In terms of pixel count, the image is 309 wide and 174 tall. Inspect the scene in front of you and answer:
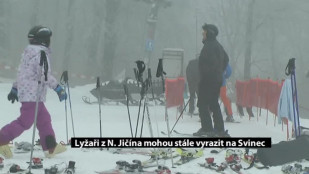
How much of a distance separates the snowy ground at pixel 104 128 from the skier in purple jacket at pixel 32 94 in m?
0.29

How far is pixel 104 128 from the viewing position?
33.5 ft

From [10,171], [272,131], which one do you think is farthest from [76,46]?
[10,171]

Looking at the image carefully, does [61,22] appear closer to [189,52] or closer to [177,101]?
[189,52]

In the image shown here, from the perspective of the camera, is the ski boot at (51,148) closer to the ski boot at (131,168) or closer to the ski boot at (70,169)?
the ski boot at (70,169)

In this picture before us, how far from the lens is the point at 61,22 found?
2074 inches

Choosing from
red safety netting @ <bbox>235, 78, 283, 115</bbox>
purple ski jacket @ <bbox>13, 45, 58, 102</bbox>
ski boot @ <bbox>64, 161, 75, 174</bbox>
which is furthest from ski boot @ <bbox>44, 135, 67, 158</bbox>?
red safety netting @ <bbox>235, 78, 283, 115</bbox>

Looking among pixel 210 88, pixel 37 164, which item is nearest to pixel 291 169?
pixel 210 88

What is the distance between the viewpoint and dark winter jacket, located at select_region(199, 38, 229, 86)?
27.8ft

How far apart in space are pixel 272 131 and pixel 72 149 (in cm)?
583

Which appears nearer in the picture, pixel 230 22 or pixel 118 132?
pixel 118 132

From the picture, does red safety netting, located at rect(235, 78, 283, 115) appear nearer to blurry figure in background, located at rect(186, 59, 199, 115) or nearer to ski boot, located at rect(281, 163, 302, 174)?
blurry figure in background, located at rect(186, 59, 199, 115)

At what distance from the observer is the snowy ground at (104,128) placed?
19.7 feet

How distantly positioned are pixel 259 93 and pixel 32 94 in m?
8.46

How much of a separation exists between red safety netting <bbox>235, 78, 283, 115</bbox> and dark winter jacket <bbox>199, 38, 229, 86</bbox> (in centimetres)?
A: 392
